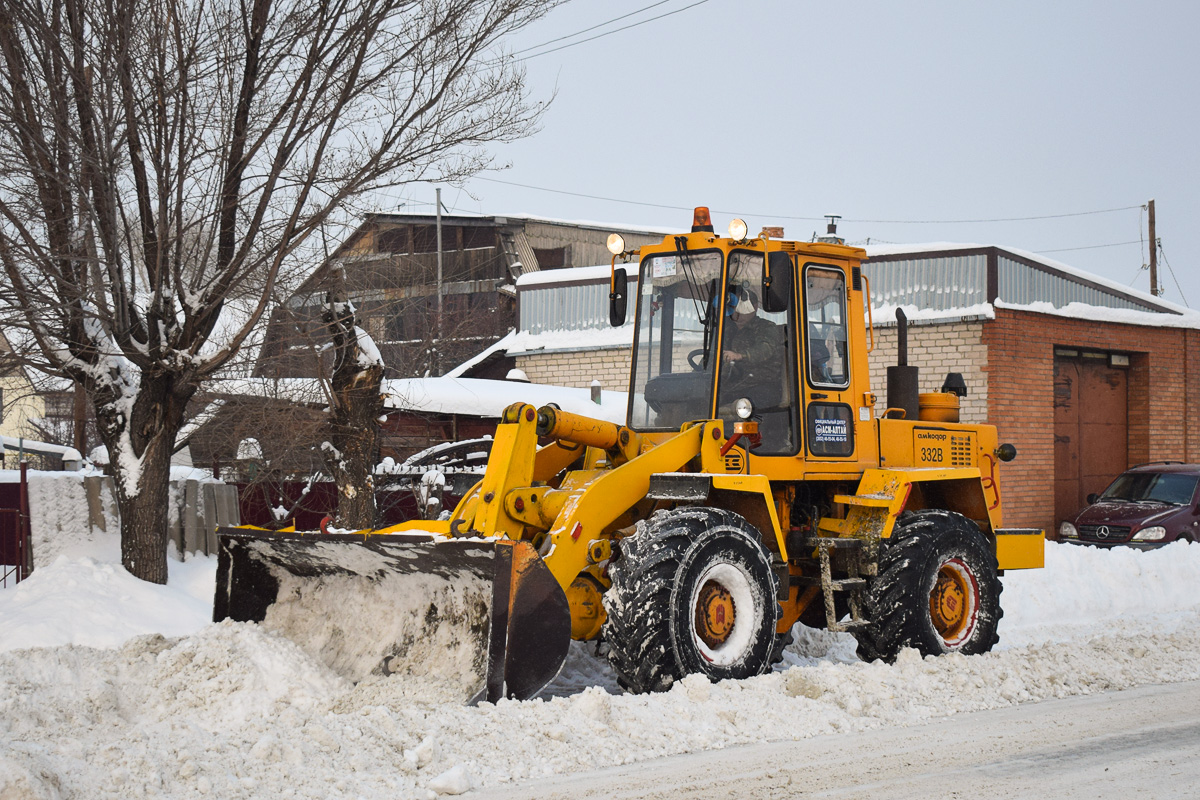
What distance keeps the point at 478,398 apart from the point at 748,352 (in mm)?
8294

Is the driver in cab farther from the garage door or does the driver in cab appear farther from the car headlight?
the garage door

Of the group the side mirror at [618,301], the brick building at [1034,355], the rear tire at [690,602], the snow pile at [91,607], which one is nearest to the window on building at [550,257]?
the brick building at [1034,355]

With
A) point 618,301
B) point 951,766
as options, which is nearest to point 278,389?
point 618,301

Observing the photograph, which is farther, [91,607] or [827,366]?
[91,607]

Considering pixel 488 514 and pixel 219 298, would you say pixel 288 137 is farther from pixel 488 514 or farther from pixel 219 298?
pixel 488 514

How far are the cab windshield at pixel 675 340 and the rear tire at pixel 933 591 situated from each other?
1.73 metres

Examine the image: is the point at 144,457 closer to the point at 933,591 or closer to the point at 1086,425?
the point at 933,591

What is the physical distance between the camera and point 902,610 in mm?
7586

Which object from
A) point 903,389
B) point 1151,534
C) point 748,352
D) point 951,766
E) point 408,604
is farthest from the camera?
point 1151,534

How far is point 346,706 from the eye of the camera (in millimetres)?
6070

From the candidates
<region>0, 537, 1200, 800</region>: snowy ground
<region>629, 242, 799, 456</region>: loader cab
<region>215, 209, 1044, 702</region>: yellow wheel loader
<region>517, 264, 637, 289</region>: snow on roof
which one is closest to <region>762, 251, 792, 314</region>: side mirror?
<region>215, 209, 1044, 702</region>: yellow wheel loader

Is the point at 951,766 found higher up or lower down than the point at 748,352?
lower down

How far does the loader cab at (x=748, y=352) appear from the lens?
747 centimetres

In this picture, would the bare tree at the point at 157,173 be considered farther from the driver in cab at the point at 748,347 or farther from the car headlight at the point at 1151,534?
the car headlight at the point at 1151,534
